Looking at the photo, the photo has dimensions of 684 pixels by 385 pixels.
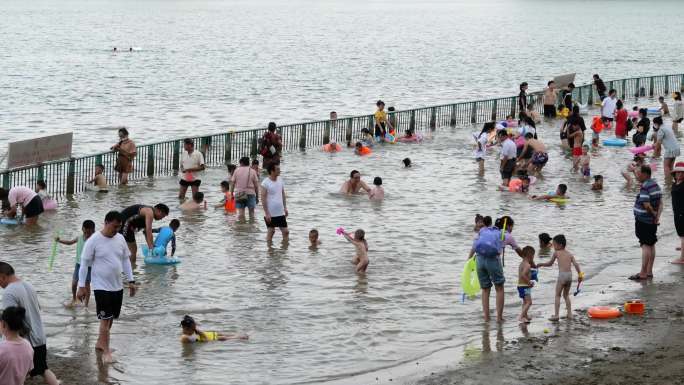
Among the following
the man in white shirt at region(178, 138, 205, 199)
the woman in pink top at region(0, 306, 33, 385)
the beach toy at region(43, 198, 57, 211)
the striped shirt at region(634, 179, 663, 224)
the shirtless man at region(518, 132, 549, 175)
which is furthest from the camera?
the shirtless man at region(518, 132, 549, 175)

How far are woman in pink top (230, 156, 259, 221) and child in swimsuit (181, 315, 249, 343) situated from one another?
8000 mm

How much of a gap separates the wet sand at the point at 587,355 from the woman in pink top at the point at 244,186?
864cm

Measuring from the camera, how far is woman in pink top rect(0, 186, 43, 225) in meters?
21.1

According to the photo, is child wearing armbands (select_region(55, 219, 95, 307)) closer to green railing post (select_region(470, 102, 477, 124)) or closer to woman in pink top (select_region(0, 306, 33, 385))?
woman in pink top (select_region(0, 306, 33, 385))

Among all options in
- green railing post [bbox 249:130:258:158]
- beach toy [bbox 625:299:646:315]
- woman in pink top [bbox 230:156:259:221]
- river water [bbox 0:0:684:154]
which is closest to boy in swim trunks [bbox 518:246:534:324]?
beach toy [bbox 625:299:646:315]

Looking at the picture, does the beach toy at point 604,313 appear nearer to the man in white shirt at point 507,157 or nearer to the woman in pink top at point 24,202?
the man in white shirt at point 507,157

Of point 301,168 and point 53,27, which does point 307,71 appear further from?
point 53,27

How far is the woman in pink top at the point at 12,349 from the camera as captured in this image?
945cm

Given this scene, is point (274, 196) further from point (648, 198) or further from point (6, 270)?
point (6, 270)

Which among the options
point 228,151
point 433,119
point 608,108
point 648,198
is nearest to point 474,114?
point 433,119

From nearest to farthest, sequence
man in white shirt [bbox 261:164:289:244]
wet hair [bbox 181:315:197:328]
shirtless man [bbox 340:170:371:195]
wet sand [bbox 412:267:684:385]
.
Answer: wet sand [bbox 412:267:684:385] → wet hair [bbox 181:315:197:328] → man in white shirt [bbox 261:164:289:244] → shirtless man [bbox 340:170:371:195]

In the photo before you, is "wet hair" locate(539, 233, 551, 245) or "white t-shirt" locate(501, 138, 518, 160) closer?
"wet hair" locate(539, 233, 551, 245)

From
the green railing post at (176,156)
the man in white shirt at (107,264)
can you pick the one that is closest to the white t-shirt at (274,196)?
the man in white shirt at (107,264)

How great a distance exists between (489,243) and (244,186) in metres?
8.84
